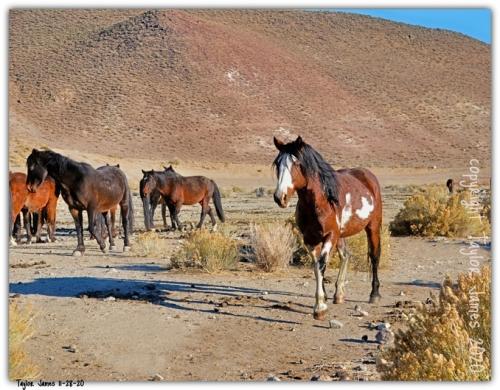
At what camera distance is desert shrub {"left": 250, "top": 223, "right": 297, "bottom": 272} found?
1116 centimetres

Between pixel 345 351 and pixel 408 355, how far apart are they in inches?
91.2

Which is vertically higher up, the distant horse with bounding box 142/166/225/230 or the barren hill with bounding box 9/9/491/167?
the barren hill with bounding box 9/9/491/167

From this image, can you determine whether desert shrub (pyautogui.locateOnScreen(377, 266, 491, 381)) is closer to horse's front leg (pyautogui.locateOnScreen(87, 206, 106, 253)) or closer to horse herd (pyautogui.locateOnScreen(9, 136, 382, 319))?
horse herd (pyautogui.locateOnScreen(9, 136, 382, 319))

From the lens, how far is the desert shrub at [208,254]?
11133 millimetres

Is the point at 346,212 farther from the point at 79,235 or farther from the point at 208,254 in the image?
the point at 79,235

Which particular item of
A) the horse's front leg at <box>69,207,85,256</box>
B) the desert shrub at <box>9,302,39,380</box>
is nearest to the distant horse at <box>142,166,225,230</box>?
the horse's front leg at <box>69,207,85,256</box>

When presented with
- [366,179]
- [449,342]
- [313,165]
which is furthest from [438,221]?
[449,342]

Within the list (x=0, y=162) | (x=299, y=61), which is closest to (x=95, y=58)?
(x=299, y=61)

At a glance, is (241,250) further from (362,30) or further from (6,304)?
(362,30)

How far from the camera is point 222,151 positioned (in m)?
54.9

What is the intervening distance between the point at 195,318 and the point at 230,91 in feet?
169

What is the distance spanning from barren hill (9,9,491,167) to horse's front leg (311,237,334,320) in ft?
137

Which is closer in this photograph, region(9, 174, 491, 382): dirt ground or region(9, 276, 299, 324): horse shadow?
region(9, 174, 491, 382): dirt ground

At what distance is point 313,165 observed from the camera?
24.8 feet
